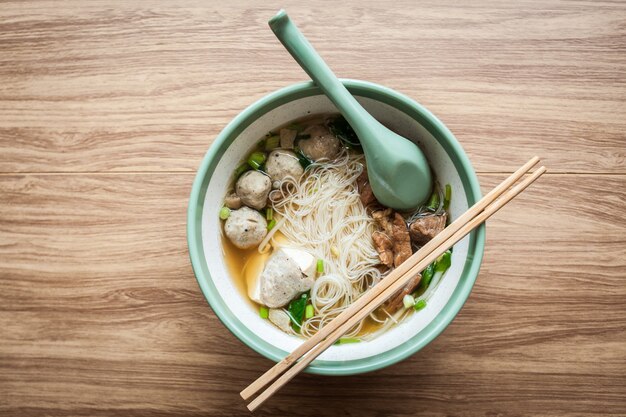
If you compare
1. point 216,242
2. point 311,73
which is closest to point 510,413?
point 216,242

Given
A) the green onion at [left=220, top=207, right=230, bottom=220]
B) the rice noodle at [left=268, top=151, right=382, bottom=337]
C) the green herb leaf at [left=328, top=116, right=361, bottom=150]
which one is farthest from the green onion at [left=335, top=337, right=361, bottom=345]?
the green herb leaf at [left=328, top=116, right=361, bottom=150]

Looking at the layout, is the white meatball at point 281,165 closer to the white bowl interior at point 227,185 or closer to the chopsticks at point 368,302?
the white bowl interior at point 227,185

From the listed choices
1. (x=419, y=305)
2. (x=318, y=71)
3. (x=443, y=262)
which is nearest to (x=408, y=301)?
(x=419, y=305)

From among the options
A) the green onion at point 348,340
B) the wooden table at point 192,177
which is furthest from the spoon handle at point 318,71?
the green onion at point 348,340

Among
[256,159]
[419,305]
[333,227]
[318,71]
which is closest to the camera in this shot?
[318,71]

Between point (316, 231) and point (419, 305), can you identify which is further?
point (316, 231)

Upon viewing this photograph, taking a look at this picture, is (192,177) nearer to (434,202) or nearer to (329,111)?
(329,111)
